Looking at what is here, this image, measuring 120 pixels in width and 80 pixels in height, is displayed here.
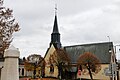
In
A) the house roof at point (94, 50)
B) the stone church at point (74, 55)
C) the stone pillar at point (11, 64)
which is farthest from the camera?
the house roof at point (94, 50)

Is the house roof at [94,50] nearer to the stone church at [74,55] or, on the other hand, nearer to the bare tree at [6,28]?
the stone church at [74,55]

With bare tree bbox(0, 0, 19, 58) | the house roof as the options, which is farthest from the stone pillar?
the house roof

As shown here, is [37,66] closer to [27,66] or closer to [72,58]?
[27,66]

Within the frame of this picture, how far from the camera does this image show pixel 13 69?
731 cm

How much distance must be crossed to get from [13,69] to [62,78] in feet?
222

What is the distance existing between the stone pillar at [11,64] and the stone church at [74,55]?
6256 cm

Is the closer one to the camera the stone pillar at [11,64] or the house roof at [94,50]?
the stone pillar at [11,64]

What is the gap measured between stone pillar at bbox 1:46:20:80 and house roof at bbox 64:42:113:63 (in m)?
63.2

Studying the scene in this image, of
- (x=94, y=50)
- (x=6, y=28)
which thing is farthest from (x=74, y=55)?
(x=6, y=28)

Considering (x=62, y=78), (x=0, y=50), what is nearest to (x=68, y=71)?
(x=62, y=78)

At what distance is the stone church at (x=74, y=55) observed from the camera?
71.6 meters

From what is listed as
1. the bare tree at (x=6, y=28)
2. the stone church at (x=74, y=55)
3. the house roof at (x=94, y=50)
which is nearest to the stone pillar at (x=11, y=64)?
the bare tree at (x=6, y=28)

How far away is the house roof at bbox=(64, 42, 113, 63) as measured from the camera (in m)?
72.3

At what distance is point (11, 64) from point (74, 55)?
7275 cm
